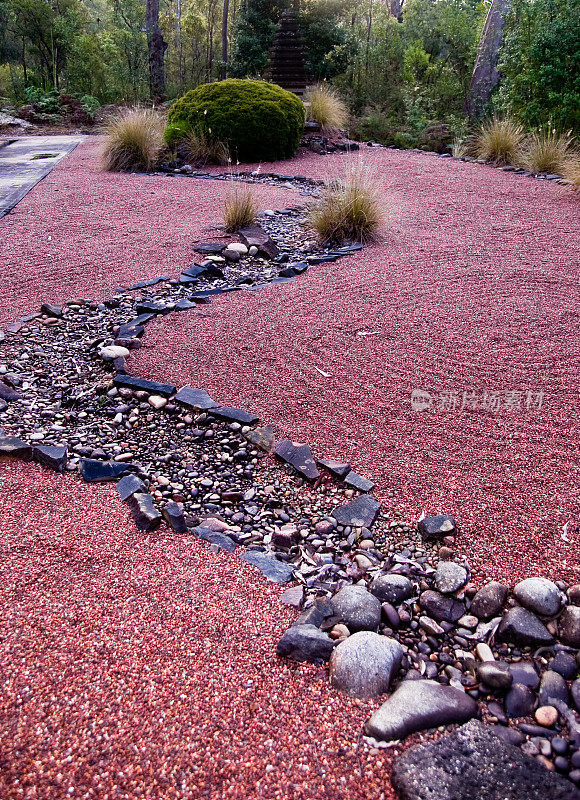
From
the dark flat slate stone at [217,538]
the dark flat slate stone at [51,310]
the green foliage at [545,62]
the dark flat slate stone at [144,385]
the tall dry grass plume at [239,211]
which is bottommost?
the dark flat slate stone at [217,538]

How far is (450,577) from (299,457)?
0.88 m

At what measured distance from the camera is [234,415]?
9.49 ft

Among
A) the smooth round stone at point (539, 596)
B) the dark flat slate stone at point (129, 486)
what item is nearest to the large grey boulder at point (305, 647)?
the smooth round stone at point (539, 596)

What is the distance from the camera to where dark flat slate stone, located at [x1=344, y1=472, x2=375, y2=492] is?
2.44 m

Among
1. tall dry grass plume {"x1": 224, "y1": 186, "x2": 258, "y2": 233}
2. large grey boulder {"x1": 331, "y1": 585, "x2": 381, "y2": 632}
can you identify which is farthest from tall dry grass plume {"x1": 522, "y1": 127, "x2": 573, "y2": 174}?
large grey boulder {"x1": 331, "y1": 585, "x2": 381, "y2": 632}

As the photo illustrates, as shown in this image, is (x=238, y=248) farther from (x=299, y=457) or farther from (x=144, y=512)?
(x=144, y=512)

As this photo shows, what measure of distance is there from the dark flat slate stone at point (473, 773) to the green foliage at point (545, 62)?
921cm

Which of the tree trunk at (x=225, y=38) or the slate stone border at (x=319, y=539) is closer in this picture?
the slate stone border at (x=319, y=539)

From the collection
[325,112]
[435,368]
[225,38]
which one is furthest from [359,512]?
[225,38]

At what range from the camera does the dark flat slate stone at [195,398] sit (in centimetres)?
297

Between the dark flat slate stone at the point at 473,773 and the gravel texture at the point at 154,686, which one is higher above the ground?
the dark flat slate stone at the point at 473,773

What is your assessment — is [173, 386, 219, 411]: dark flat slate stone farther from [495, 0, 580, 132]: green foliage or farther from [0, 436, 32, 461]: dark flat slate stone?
[495, 0, 580, 132]: green foliage

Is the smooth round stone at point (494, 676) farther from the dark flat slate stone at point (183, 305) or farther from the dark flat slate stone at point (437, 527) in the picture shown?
the dark flat slate stone at point (183, 305)

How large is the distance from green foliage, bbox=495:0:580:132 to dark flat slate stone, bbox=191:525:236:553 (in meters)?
8.74
